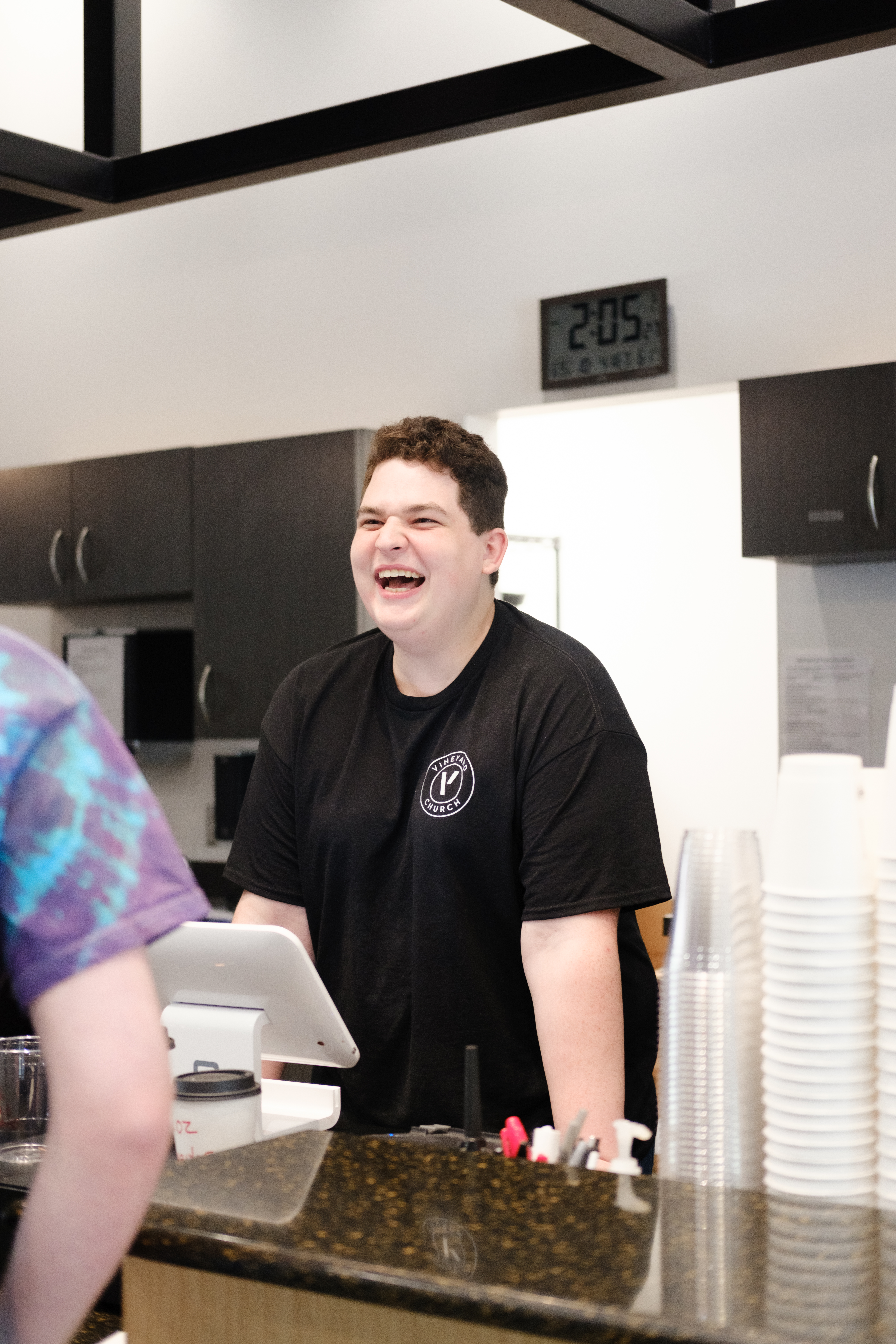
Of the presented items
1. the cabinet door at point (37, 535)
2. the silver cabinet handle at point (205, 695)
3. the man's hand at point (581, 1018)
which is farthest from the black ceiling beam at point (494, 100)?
the cabinet door at point (37, 535)

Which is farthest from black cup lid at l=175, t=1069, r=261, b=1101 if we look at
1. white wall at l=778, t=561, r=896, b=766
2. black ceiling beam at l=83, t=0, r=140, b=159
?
white wall at l=778, t=561, r=896, b=766

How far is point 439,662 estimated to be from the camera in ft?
6.94

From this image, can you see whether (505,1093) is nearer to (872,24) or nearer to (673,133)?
(872,24)

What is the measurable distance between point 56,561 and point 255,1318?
3.94m

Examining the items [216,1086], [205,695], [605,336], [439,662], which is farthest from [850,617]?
[216,1086]

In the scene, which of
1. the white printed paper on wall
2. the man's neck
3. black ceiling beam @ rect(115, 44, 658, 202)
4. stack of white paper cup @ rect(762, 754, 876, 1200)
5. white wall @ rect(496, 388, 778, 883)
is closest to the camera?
stack of white paper cup @ rect(762, 754, 876, 1200)

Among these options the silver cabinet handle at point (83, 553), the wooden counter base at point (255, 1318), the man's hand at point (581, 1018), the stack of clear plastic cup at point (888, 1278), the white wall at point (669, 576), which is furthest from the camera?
the white wall at point (669, 576)

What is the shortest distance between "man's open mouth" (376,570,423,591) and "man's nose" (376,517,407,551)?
0.11 feet

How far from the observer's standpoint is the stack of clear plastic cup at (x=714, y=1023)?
3.77ft

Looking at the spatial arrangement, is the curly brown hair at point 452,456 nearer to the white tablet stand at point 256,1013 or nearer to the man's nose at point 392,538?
the man's nose at point 392,538

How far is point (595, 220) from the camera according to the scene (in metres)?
4.14

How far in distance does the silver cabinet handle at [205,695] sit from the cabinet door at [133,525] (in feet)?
0.89

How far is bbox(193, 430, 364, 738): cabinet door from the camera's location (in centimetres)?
418

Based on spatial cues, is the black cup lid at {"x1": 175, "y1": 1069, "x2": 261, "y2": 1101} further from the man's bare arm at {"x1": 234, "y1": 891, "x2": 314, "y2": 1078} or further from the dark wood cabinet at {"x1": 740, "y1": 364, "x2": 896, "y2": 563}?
the dark wood cabinet at {"x1": 740, "y1": 364, "x2": 896, "y2": 563}
